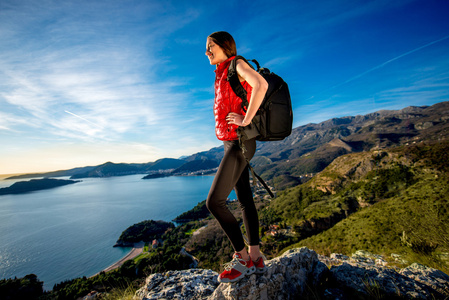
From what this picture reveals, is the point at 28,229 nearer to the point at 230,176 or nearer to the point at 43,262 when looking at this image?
the point at 43,262

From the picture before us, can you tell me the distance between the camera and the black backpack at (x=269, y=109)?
5.35 feet

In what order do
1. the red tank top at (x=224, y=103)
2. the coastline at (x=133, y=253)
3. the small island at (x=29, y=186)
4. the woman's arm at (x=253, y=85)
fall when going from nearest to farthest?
1. the woman's arm at (x=253, y=85)
2. the red tank top at (x=224, y=103)
3. the coastline at (x=133, y=253)
4. the small island at (x=29, y=186)

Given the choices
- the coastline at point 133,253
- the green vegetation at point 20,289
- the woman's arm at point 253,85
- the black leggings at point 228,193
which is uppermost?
the woman's arm at point 253,85

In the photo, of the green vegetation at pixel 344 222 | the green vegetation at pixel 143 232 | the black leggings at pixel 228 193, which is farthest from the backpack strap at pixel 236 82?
the green vegetation at pixel 143 232

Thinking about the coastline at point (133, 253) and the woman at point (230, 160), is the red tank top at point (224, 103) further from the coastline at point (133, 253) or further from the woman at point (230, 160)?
the coastline at point (133, 253)

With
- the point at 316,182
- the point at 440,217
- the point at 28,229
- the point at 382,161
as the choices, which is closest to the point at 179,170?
the point at 28,229

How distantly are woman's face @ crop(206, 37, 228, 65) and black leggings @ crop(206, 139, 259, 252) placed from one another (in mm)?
908

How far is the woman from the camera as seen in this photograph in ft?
5.73

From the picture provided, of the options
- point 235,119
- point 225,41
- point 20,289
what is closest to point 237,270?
point 235,119

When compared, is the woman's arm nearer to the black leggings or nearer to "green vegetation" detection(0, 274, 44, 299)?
the black leggings

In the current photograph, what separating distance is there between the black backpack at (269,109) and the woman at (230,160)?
0.07 m

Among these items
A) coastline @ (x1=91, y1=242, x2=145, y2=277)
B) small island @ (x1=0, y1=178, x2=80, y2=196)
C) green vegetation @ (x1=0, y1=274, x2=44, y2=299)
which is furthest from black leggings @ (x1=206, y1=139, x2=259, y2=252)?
small island @ (x1=0, y1=178, x2=80, y2=196)

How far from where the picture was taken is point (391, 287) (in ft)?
6.58

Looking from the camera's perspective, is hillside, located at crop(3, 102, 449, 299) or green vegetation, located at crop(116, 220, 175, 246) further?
green vegetation, located at crop(116, 220, 175, 246)
